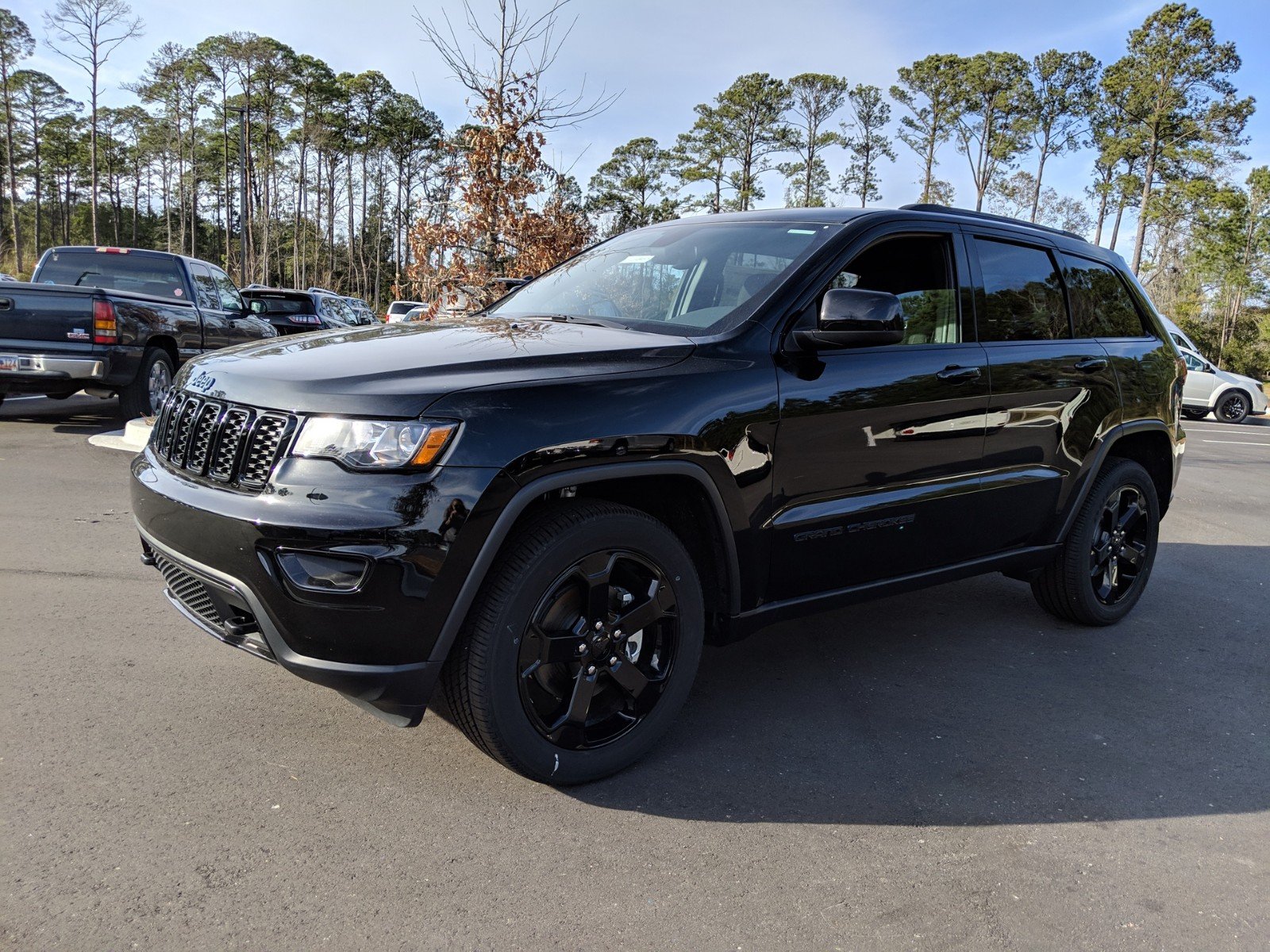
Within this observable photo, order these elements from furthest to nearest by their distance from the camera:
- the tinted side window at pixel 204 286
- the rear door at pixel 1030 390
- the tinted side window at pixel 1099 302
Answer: the tinted side window at pixel 204 286 < the tinted side window at pixel 1099 302 < the rear door at pixel 1030 390

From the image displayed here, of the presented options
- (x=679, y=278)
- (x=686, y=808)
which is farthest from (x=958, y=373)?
(x=686, y=808)

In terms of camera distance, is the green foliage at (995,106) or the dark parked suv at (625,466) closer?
the dark parked suv at (625,466)

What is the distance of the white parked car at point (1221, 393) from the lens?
20484mm

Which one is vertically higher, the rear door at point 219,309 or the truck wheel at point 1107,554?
the rear door at point 219,309

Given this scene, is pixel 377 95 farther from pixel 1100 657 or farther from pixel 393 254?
pixel 1100 657

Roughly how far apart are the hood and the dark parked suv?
13 millimetres

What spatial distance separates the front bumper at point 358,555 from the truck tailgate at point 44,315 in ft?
23.9

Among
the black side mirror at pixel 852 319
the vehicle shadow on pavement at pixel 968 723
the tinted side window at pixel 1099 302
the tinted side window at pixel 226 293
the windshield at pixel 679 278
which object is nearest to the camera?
the vehicle shadow on pavement at pixel 968 723

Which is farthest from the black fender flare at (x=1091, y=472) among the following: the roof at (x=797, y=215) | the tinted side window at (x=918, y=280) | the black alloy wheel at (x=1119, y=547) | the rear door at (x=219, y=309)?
the rear door at (x=219, y=309)

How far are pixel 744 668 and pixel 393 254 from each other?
7115 centimetres

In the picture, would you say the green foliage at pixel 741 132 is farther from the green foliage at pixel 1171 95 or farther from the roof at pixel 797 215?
the roof at pixel 797 215

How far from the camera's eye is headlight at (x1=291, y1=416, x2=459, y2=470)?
8.00 feet

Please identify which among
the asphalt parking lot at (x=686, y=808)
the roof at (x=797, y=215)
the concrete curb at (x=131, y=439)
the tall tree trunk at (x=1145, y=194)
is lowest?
the asphalt parking lot at (x=686, y=808)

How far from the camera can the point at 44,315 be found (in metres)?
8.55
